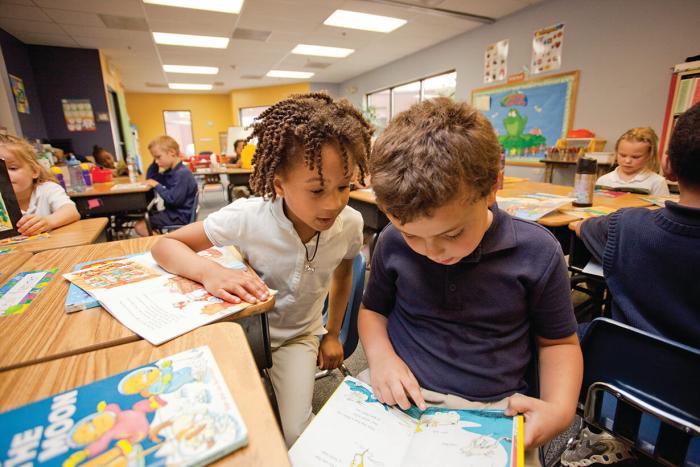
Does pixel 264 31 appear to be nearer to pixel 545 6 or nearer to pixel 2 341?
pixel 545 6

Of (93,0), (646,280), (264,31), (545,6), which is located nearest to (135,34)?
(93,0)

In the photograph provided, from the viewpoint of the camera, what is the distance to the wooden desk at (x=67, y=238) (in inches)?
48.4

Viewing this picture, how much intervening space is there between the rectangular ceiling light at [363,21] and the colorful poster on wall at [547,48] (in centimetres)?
176

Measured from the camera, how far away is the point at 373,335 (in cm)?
79

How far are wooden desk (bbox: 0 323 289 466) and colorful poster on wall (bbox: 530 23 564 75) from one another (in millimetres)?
4857

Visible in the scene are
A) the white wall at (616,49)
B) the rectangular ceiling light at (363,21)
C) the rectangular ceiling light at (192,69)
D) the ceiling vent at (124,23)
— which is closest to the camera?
the white wall at (616,49)

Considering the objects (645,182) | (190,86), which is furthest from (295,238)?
(190,86)

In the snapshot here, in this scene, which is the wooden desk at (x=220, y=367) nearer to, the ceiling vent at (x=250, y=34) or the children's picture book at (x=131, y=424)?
the children's picture book at (x=131, y=424)

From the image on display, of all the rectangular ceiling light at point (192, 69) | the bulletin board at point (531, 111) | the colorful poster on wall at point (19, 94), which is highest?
the rectangular ceiling light at point (192, 69)

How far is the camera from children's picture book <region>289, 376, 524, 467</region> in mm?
510

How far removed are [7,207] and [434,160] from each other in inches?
59.1

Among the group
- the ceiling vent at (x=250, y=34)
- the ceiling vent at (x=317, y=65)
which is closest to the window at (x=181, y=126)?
the ceiling vent at (x=317, y=65)

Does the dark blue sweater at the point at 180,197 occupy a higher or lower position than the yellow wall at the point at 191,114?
lower

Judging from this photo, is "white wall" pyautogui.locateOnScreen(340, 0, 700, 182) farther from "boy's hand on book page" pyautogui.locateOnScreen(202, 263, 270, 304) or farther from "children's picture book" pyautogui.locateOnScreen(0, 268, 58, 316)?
"children's picture book" pyautogui.locateOnScreen(0, 268, 58, 316)
